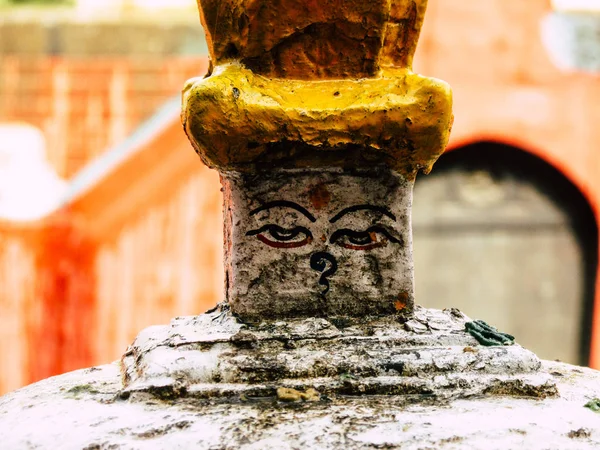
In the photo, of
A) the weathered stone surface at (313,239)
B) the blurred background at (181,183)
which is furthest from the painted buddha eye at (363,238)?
the blurred background at (181,183)

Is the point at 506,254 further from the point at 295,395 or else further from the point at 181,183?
the point at 295,395

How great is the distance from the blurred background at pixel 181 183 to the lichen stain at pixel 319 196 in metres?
2.38

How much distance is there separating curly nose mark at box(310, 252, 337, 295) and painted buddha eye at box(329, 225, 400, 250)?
0.14 ft

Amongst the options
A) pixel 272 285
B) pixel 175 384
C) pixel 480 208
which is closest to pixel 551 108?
pixel 480 208

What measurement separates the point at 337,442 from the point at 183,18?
410 cm

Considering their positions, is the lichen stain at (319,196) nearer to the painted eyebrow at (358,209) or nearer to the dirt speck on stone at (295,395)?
the painted eyebrow at (358,209)

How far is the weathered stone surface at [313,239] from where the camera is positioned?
74.4 inches

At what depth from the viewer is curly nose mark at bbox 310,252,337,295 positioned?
1913mm

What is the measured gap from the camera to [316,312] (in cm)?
193

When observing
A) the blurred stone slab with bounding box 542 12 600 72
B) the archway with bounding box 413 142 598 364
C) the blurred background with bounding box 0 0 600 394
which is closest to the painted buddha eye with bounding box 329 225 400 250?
the blurred background with bounding box 0 0 600 394

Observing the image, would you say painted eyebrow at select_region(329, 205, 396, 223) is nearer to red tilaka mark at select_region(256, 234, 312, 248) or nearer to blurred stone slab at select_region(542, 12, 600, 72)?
red tilaka mark at select_region(256, 234, 312, 248)

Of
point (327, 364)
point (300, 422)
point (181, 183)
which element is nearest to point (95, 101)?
point (181, 183)

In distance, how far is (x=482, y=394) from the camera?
1668 millimetres

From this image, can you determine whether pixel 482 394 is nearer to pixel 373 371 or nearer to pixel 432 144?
pixel 373 371
